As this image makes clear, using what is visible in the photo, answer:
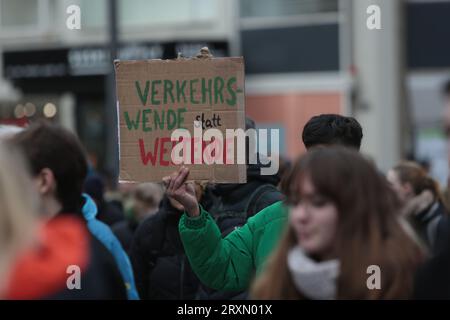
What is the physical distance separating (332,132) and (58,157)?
1.20 meters

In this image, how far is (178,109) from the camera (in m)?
3.96

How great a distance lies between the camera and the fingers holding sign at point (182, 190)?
3.83m

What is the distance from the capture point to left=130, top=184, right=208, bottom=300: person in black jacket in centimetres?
530

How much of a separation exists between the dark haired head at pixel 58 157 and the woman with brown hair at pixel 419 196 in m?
3.19

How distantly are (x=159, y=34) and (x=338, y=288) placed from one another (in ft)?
57.5

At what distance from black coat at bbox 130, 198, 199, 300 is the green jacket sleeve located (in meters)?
1.29

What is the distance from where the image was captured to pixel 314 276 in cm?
268

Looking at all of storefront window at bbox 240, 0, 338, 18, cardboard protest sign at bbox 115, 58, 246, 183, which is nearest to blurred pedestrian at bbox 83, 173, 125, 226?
cardboard protest sign at bbox 115, 58, 246, 183

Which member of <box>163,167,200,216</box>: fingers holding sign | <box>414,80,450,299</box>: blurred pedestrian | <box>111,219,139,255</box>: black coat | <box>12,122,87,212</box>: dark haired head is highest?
<box>12,122,87,212</box>: dark haired head

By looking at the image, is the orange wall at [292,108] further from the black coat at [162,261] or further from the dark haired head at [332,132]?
the dark haired head at [332,132]

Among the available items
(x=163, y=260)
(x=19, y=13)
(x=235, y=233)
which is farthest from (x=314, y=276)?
(x=19, y=13)

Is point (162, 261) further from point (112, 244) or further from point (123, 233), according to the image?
point (123, 233)

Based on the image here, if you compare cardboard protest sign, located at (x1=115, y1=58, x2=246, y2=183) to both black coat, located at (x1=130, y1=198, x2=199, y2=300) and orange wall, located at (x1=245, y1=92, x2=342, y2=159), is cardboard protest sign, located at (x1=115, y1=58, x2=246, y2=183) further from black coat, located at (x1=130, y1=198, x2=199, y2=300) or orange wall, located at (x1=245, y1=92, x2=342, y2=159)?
orange wall, located at (x1=245, y1=92, x2=342, y2=159)

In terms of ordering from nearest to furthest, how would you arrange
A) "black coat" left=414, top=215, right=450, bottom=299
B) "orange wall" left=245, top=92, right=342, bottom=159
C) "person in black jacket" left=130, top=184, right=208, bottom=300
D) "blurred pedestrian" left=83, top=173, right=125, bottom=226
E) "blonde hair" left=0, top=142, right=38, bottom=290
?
"blonde hair" left=0, top=142, right=38, bottom=290 → "black coat" left=414, top=215, right=450, bottom=299 → "person in black jacket" left=130, top=184, right=208, bottom=300 → "blurred pedestrian" left=83, top=173, right=125, bottom=226 → "orange wall" left=245, top=92, right=342, bottom=159
